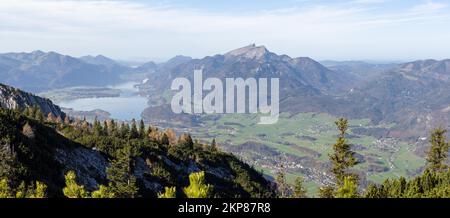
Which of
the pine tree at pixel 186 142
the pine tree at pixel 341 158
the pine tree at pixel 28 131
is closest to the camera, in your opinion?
the pine tree at pixel 341 158

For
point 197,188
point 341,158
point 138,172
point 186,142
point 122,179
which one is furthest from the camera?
point 186,142

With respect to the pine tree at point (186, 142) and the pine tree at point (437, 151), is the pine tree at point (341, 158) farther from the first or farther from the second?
the pine tree at point (186, 142)

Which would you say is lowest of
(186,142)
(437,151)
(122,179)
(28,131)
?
(186,142)

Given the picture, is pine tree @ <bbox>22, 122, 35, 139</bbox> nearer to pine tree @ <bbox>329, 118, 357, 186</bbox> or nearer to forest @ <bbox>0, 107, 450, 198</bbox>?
forest @ <bbox>0, 107, 450, 198</bbox>

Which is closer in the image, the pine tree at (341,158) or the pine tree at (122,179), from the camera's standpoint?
the pine tree at (122,179)

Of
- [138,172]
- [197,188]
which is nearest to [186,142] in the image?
[138,172]

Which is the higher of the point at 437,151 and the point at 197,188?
the point at 197,188

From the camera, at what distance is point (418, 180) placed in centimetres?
6606

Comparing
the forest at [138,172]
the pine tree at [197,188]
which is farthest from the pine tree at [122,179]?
the pine tree at [197,188]

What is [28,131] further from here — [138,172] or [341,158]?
[341,158]

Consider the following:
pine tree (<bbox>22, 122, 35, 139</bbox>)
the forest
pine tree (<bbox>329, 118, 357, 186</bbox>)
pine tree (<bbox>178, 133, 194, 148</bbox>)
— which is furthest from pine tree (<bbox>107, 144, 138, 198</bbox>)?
pine tree (<bbox>178, 133, 194, 148</bbox>)
